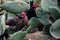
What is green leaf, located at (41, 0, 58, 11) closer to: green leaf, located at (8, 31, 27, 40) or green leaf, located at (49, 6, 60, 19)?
green leaf, located at (49, 6, 60, 19)

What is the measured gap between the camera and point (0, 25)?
2.74ft

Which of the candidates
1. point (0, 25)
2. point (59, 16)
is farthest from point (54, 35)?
point (0, 25)

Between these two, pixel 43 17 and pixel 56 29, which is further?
pixel 43 17

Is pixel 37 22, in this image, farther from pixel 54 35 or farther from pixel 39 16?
pixel 54 35

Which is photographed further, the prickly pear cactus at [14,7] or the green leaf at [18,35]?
the green leaf at [18,35]

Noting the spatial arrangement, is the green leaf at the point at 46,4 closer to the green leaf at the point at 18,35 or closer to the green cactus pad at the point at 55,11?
the green cactus pad at the point at 55,11

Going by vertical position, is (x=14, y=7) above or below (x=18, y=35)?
above

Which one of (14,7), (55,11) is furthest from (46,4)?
(14,7)

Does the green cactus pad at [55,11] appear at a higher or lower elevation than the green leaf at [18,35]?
higher

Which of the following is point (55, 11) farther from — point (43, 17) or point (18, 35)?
point (18, 35)

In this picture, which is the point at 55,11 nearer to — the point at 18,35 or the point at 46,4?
the point at 46,4

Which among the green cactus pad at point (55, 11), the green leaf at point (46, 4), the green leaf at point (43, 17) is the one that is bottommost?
the green leaf at point (43, 17)

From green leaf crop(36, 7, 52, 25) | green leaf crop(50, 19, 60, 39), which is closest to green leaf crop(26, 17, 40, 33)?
green leaf crop(36, 7, 52, 25)

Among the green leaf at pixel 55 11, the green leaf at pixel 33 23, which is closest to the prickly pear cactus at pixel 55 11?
the green leaf at pixel 55 11
